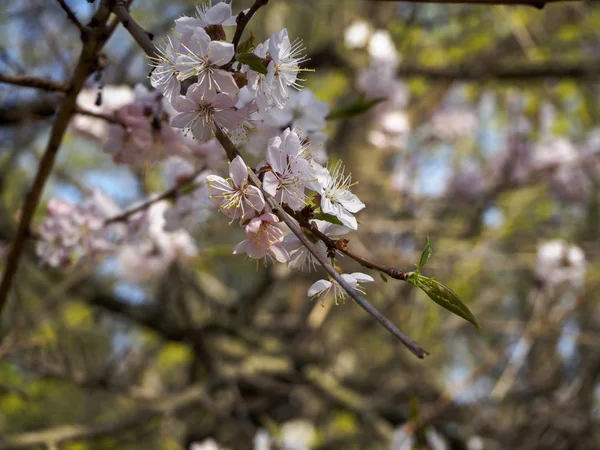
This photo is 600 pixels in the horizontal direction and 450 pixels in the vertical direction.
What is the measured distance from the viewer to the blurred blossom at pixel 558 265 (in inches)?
112

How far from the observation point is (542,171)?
11.9ft

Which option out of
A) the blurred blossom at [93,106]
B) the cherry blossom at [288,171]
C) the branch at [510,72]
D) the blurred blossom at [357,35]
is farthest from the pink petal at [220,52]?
the branch at [510,72]

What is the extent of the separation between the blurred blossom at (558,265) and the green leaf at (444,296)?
2.41m

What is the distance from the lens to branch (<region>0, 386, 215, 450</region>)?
1690mm

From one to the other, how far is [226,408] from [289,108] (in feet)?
5.46

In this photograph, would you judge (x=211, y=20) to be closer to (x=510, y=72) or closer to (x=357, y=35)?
(x=357, y=35)

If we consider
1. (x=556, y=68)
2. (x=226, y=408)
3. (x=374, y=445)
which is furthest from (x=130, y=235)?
(x=556, y=68)

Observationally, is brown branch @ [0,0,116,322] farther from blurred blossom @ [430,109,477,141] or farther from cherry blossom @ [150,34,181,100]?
blurred blossom @ [430,109,477,141]

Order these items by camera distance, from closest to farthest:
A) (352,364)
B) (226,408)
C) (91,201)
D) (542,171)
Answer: (91,201) < (226,408) < (542,171) < (352,364)

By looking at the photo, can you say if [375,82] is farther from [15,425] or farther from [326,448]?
Answer: [15,425]

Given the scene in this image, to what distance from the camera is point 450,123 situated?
375 cm

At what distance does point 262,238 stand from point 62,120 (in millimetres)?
509

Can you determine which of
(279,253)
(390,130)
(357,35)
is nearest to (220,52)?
(279,253)

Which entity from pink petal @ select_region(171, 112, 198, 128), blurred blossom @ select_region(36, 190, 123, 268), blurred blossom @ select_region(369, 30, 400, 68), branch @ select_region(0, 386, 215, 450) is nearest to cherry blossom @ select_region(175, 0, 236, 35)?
pink petal @ select_region(171, 112, 198, 128)
